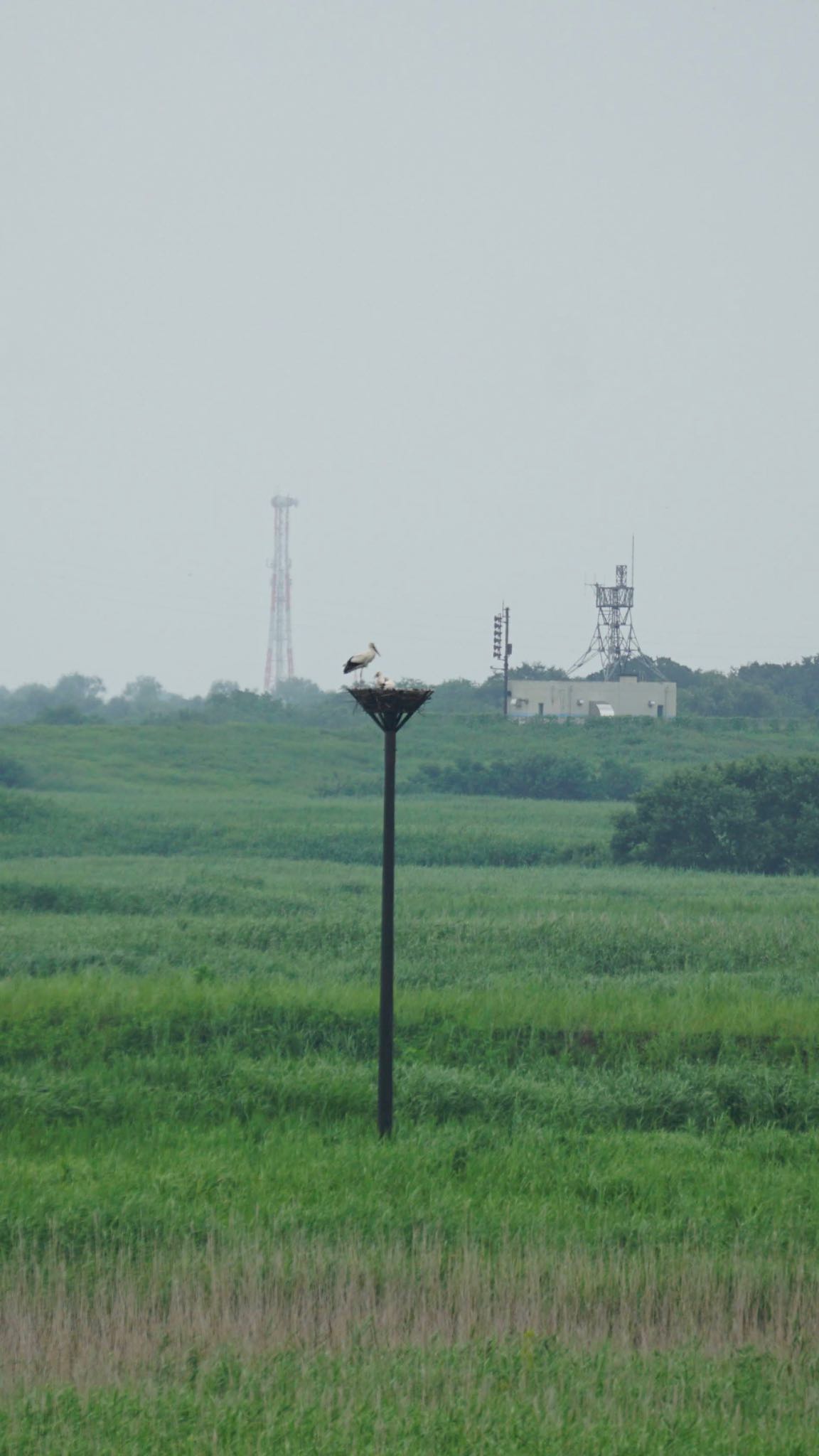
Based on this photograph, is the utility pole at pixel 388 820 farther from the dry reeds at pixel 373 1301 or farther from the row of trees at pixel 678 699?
the row of trees at pixel 678 699

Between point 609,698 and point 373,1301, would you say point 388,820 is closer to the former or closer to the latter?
point 373,1301

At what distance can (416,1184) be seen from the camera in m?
11.8

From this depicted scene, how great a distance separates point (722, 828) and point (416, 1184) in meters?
33.4

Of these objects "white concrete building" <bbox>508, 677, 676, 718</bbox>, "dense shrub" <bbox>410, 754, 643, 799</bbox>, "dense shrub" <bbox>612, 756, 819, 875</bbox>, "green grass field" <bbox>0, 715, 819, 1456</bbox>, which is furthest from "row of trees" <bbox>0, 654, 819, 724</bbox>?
"green grass field" <bbox>0, 715, 819, 1456</bbox>

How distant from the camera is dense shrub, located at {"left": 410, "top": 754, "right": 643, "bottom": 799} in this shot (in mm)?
67375

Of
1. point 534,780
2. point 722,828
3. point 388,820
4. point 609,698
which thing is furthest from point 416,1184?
point 609,698

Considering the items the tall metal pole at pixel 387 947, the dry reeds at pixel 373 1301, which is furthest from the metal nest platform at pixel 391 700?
the dry reeds at pixel 373 1301

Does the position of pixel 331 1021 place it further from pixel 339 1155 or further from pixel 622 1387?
pixel 622 1387

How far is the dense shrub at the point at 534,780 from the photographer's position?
67.4 m

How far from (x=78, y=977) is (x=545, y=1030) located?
6.73m

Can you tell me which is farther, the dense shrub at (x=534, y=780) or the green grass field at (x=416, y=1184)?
the dense shrub at (x=534, y=780)

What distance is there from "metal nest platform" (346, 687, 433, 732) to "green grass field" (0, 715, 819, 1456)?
397cm

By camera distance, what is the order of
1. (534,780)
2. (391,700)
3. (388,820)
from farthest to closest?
1. (534,780)
2. (391,700)
3. (388,820)

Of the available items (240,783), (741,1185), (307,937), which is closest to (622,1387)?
(741,1185)
